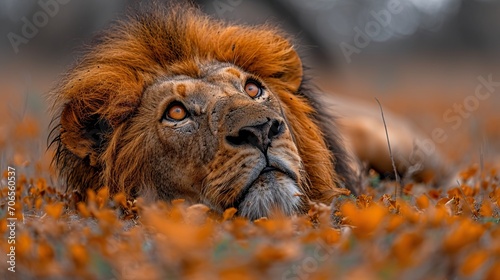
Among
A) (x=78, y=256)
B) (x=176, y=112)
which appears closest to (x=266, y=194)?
(x=176, y=112)

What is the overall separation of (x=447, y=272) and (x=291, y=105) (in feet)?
6.74

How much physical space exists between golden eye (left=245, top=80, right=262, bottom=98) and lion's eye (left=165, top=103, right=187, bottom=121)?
0.36 metres

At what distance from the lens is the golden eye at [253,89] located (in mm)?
3625

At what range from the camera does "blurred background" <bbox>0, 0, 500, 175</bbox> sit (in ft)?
19.7

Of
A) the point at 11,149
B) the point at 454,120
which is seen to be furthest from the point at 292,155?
the point at 454,120

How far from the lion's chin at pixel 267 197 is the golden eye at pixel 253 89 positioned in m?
0.63

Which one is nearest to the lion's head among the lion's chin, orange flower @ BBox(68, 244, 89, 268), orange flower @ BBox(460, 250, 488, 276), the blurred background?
the lion's chin

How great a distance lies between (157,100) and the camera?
3.54m

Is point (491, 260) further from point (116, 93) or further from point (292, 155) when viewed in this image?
point (116, 93)

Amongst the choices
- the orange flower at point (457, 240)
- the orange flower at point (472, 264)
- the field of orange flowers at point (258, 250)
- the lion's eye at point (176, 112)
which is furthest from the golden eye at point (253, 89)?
the orange flower at point (472, 264)

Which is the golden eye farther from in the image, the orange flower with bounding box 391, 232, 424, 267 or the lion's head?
the orange flower with bounding box 391, 232, 424, 267

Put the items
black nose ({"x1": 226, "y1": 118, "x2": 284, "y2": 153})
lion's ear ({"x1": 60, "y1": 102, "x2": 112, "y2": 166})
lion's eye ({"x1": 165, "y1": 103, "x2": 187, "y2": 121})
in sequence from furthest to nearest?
lion's ear ({"x1": 60, "y1": 102, "x2": 112, "y2": 166})
lion's eye ({"x1": 165, "y1": 103, "x2": 187, "y2": 121})
black nose ({"x1": 226, "y1": 118, "x2": 284, "y2": 153})

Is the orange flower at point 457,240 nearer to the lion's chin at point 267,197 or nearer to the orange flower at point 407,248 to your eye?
the orange flower at point 407,248

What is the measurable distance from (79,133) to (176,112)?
53cm
